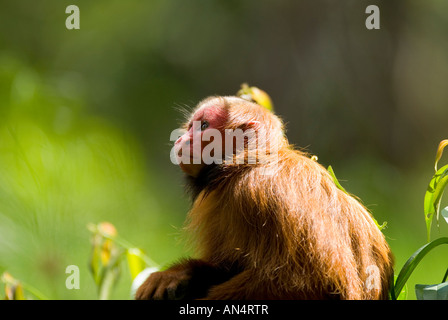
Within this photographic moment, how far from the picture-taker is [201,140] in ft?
8.45

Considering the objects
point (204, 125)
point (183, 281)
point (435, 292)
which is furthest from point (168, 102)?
point (435, 292)

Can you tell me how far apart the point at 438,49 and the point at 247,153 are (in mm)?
6157

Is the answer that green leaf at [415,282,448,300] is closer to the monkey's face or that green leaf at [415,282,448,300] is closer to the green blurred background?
the monkey's face

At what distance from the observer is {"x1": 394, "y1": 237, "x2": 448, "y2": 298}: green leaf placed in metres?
2.26

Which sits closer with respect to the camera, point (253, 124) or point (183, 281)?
point (183, 281)

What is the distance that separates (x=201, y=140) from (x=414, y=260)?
0.94 meters

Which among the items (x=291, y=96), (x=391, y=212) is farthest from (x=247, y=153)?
(x=291, y=96)

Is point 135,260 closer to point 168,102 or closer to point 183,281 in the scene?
point 183,281

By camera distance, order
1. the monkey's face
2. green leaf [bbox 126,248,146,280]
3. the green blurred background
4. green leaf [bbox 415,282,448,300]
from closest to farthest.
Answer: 1. green leaf [bbox 415,282,448,300]
2. the monkey's face
3. green leaf [bbox 126,248,146,280]
4. the green blurred background

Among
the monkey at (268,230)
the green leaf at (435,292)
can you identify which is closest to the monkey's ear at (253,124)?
the monkey at (268,230)

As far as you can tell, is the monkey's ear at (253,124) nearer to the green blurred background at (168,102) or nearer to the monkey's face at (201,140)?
the monkey's face at (201,140)

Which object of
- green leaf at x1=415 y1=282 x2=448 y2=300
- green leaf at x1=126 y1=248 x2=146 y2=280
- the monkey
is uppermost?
the monkey

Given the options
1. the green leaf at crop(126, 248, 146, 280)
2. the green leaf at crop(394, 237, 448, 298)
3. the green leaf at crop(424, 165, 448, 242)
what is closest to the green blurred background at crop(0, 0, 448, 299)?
the green leaf at crop(126, 248, 146, 280)

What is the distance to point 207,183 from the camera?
252 centimetres
